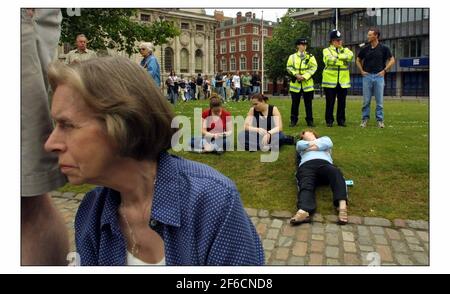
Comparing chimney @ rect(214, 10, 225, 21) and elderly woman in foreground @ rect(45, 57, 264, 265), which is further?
chimney @ rect(214, 10, 225, 21)

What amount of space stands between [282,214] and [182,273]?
284 centimetres

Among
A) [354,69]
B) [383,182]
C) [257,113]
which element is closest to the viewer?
[383,182]

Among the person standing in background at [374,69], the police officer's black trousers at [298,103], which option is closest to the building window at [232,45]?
the police officer's black trousers at [298,103]

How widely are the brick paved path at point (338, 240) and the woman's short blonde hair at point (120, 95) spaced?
1940 millimetres

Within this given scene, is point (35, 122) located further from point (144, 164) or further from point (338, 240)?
point (338, 240)

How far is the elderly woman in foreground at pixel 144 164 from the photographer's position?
1.41 metres

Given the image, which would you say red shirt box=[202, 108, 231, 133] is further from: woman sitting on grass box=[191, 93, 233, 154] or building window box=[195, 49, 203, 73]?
building window box=[195, 49, 203, 73]

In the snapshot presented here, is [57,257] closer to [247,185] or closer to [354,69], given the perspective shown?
[247,185]

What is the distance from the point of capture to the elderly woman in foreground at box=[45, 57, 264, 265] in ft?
4.63

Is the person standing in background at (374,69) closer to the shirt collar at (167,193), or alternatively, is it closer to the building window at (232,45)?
the building window at (232,45)

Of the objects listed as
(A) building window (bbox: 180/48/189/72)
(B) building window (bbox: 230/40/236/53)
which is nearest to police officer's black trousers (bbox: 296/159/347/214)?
(B) building window (bbox: 230/40/236/53)

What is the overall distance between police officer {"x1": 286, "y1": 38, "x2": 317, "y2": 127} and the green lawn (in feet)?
4.49

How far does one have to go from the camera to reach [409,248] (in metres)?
3.43
